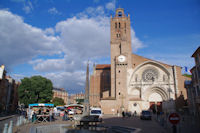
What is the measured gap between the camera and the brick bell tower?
3841cm

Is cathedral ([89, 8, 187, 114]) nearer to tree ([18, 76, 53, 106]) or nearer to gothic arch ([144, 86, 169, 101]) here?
gothic arch ([144, 86, 169, 101])

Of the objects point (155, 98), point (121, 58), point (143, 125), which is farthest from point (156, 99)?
point (143, 125)

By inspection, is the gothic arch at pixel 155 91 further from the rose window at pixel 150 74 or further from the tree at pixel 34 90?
the tree at pixel 34 90

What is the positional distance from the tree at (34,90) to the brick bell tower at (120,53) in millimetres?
16814

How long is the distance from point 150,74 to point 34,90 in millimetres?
28733

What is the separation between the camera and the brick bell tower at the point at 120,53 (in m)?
38.4

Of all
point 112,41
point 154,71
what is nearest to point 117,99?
point 154,71

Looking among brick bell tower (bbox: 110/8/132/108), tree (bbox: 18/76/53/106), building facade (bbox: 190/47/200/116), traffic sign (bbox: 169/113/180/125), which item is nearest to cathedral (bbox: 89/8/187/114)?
brick bell tower (bbox: 110/8/132/108)

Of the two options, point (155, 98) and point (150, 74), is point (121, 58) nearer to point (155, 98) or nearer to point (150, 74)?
point (150, 74)

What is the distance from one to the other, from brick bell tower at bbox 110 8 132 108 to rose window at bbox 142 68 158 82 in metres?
4.44

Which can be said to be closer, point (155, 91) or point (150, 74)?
point (155, 91)

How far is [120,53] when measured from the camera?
44.0 m

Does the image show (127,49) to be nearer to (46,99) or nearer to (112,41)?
(112,41)

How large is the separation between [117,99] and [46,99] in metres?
17.9
